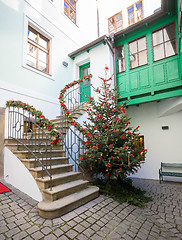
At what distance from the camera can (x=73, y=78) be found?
8.25 metres

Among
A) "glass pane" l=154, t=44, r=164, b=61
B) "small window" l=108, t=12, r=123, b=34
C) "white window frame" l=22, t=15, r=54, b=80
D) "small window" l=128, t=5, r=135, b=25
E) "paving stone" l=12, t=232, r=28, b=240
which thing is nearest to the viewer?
"paving stone" l=12, t=232, r=28, b=240

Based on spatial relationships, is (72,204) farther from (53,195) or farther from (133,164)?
(133,164)

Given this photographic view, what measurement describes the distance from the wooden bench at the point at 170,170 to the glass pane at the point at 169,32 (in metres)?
5.03

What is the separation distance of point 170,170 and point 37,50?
7576 mm

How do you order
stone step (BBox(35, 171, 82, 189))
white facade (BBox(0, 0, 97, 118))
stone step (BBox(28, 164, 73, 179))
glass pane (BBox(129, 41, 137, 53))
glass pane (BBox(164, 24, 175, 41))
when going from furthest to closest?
glass pane (BBox(129, 41, 137, 53)), glass pane (BBox(164, 24, 175, 41)), white facade (BBox(0, 0, 97, 118)), stone step (BBox(28, 164, 73, 179)), stone step (BBox(35, 171, 82, 189))

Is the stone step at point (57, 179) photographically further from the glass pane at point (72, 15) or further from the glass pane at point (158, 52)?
the glass pane at point (72, 15)

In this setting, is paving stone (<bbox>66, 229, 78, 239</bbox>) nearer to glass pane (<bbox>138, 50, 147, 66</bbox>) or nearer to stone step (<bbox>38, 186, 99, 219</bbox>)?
stone step (<bbox>38, 186, 99, 219</bbox>)

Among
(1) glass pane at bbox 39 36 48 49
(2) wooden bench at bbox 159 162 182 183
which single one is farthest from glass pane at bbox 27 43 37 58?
(2) wooden bench at bbox 159 162 182 183

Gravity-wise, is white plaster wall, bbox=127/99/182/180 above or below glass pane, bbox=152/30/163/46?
below

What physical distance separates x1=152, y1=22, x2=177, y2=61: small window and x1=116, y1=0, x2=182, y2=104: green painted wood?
157mm

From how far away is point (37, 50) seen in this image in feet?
21.4

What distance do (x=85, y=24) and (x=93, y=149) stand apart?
9000 mm

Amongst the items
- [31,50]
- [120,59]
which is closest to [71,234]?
[31,50]

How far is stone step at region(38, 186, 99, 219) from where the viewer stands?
248 cm
